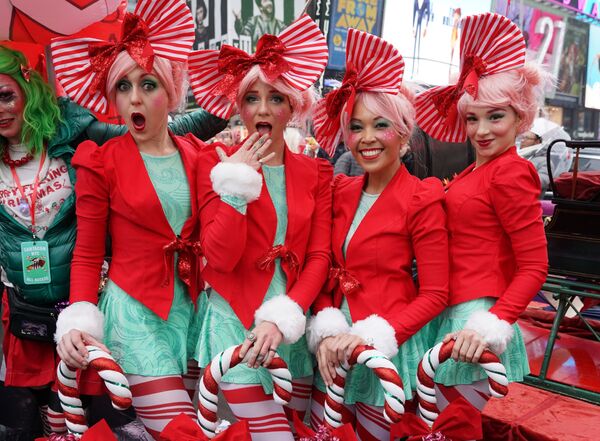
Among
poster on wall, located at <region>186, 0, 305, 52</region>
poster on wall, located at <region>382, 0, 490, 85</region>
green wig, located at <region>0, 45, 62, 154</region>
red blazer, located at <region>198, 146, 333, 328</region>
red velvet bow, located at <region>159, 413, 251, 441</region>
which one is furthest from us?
poster on wall, located at <region>382, 0, 490, 85</region>

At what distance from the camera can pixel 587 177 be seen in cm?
316

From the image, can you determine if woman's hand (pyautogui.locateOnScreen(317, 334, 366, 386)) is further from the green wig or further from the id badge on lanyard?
the green wig

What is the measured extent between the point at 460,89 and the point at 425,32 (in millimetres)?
10290

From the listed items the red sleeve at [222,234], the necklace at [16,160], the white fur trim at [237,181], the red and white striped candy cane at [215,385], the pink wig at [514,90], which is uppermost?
the pink wig at [514,90]

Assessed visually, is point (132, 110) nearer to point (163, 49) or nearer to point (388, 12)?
point (163, 49)

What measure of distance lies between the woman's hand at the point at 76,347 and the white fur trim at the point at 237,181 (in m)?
0.58

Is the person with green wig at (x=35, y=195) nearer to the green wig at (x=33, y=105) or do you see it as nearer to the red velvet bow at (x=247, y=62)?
the green wig at (x=33, y=105)

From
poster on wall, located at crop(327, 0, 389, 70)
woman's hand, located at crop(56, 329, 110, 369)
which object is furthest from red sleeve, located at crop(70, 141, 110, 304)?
poster on wall, located at crop(327, 0, 389, 70)

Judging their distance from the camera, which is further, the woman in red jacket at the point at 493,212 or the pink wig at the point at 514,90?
the pink wig at the point at 514,90

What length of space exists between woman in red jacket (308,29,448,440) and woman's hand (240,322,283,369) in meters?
0.19

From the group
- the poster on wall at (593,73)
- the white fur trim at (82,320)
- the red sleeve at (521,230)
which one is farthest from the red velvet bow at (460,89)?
the poster on wall at (593,73)

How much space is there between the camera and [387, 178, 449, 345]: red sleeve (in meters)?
1.82

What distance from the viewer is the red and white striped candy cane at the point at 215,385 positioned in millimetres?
1570

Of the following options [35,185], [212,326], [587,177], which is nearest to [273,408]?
[212,326]
